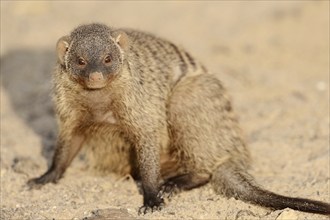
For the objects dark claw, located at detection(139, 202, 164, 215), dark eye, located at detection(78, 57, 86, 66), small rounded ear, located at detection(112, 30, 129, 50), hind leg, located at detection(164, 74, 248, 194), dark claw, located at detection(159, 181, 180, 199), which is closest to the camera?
dark eye, located at detection(78, 57, 86, 66)

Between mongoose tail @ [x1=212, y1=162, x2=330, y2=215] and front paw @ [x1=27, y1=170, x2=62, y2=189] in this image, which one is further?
front paw @ [x1=27, y1=170, x2=62, y2=189]

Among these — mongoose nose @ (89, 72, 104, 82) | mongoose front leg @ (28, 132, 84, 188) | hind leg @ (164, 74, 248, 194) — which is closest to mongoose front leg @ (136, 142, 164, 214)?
hind leg @ (164, 74, 248, 194)

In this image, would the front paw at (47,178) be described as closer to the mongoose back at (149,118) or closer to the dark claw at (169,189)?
the mongoose back at (149,118)

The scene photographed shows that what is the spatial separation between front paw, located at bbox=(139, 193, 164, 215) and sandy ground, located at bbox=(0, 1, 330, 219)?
0.23 ft

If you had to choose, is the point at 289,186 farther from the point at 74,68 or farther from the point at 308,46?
the point at 308,46

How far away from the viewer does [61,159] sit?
5.29m

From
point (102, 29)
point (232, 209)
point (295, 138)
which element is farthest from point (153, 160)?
point (295, 138)

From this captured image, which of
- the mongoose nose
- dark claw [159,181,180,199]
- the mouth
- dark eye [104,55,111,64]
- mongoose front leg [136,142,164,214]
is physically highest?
dark eye [104,55,111,64]

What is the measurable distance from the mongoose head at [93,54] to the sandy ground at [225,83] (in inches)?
33.0

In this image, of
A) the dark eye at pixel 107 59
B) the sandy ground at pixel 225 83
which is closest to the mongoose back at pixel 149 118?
the dark eye at pixel 107 59

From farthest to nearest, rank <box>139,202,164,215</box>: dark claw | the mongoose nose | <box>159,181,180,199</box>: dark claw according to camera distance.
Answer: <box>159,181,180,199</box>: dark claw
<box>139,202,164,215</box>: dark claw
the mongoose nose

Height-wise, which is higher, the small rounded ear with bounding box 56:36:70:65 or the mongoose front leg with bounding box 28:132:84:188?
the small rounded ear with bounding box 56:36:70:65

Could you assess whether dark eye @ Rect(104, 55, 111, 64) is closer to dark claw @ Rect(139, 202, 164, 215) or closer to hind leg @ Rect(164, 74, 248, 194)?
hind leg @ Rect(164, 74, 248, 194)

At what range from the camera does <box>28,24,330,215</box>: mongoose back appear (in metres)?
4.70
